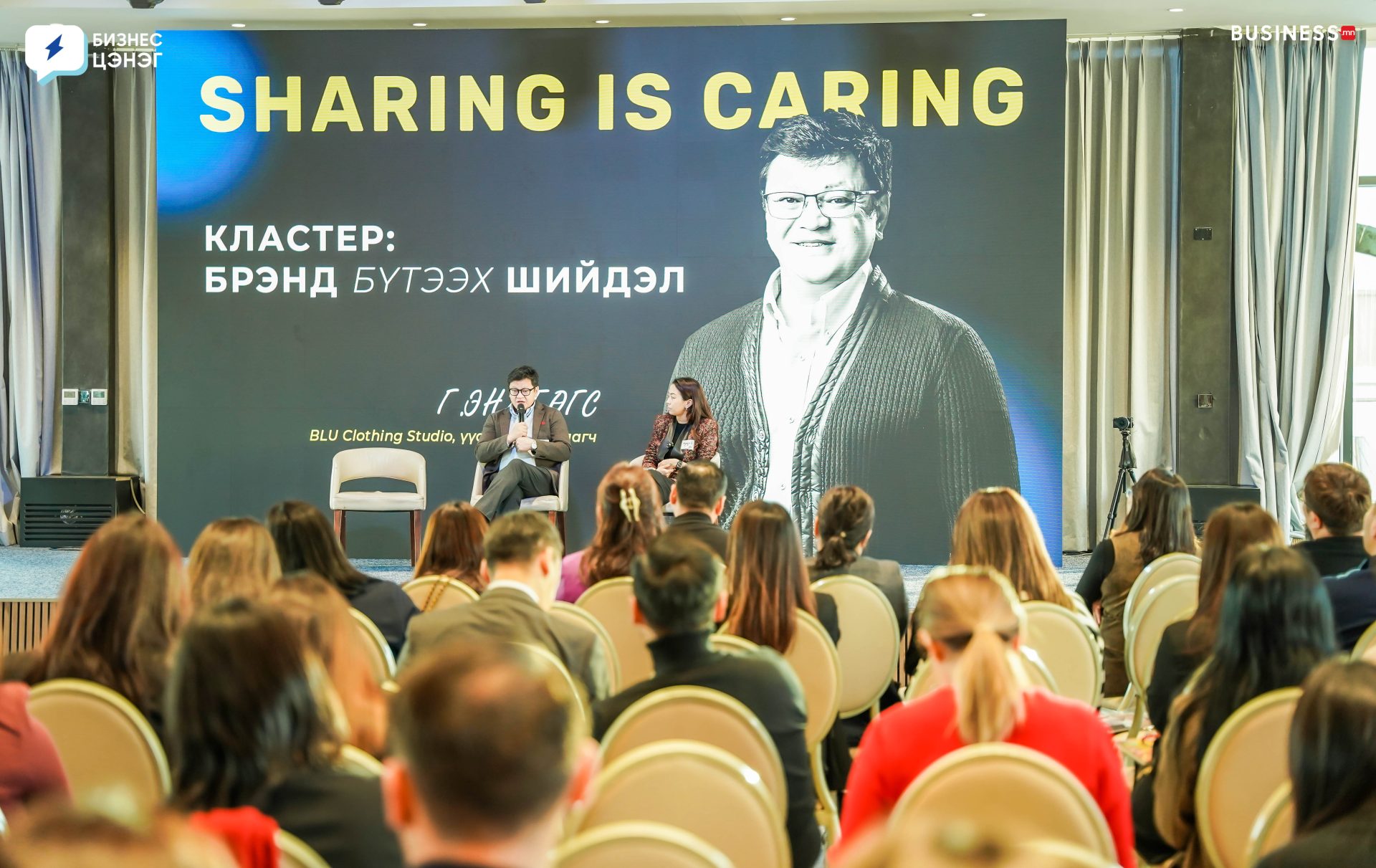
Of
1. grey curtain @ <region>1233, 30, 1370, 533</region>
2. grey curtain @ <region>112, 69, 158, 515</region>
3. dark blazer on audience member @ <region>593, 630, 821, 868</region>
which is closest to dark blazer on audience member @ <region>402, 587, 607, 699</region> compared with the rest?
dark blazer on audience member @ <region>593, 630, 821, 868</region>

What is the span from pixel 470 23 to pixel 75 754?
7.39 m

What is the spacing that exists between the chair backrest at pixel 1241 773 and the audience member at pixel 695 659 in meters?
0.75

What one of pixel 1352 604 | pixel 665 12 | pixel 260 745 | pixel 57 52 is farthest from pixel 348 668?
pixel 57 52

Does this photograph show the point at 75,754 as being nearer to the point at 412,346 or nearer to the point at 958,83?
the point at 412,346

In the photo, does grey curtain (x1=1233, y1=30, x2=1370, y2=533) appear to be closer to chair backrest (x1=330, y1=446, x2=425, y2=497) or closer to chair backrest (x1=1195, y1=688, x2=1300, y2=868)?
chair backrest (x1=330, y1=446, x2=425, y2=497)

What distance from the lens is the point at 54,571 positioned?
7.96 m

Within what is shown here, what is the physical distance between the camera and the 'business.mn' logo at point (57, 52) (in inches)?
356

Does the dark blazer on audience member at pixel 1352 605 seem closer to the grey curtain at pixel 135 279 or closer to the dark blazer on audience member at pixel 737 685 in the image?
the dark blazer on audience member at pixel 737 685

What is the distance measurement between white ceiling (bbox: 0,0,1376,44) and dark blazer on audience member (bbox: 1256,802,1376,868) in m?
7.44

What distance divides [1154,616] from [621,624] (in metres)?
1.60

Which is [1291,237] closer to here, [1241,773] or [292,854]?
[1241,773]

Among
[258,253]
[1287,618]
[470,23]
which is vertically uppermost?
[470,23]

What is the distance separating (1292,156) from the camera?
880cm

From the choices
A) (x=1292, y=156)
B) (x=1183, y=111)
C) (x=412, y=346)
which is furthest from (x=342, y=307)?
(x=1292, y=156)
